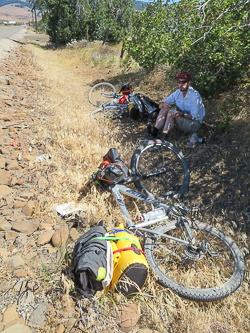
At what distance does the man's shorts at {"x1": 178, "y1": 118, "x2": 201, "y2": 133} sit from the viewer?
13.7 ft

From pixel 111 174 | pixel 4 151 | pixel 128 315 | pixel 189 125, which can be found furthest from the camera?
pixel 189 125

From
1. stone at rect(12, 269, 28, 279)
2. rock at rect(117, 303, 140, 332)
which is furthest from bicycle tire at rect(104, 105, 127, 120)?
rock at rect(117, 303, 140, 332)

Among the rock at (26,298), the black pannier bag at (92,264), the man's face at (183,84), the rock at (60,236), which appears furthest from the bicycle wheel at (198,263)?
the man's face at (183,84)

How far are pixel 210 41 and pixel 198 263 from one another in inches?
164

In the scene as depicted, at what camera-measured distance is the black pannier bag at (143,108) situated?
17.0 ft

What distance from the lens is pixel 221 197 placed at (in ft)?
10.9

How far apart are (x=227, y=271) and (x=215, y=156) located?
7.09 ft

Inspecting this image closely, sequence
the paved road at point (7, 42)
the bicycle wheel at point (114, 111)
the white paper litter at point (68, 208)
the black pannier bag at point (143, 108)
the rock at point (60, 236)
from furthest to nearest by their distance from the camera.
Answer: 1. the paved road at point (7, 42)
2. the bicycle wheel at point (114, 111)
3. the black pannier bag at point (143, 108)
4. the white paper litter at point (68, 208)
5. the rock at point (60, 236)

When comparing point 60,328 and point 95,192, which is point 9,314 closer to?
point 60,328

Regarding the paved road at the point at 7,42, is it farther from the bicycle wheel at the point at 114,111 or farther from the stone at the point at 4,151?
the stone at the point at 4,151

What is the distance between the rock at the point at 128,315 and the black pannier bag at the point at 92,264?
276mm

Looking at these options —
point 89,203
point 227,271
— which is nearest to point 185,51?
point 89,203

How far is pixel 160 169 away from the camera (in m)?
3.86

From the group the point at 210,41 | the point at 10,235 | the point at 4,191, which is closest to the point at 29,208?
the point at 10,235
